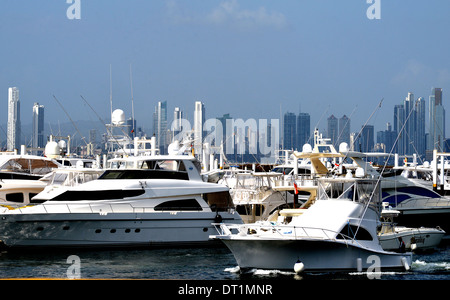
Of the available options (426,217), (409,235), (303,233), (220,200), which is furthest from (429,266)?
(426,217)

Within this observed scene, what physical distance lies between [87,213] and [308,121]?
80.1 m

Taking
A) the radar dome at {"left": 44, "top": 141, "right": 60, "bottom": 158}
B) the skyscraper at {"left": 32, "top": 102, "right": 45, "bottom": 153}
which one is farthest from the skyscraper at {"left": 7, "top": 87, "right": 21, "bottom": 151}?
the radar dome at {"left": 44, "top": 141, "right": 60, "bottom": 158}

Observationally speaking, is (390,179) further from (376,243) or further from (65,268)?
(65,268)

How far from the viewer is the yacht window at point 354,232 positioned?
21422mm

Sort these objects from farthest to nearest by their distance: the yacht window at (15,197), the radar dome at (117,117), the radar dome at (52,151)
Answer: the radar dome at (52,151) < the radar dome at (117,117) < the yacht window at (15,197)

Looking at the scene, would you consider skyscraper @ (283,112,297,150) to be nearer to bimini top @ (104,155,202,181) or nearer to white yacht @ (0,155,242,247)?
bimini top @ (104,155,202,181)

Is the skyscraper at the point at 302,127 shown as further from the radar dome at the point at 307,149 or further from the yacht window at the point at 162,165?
the yacht window at the point at 162,165

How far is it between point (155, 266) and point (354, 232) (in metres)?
7.26

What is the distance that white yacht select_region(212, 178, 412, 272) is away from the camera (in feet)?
68.5

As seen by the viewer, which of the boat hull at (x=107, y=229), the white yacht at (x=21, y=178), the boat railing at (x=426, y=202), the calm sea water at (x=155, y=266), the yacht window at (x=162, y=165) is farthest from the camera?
the boat railing at (x=426, y=202)

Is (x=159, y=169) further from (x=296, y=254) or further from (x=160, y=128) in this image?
(x=160, y=128)

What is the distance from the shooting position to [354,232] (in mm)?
21750

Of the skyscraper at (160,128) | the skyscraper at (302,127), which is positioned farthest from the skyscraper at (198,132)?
the skyscraper at (302,127)

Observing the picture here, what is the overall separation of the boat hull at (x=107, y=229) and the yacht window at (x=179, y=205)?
0.36m
